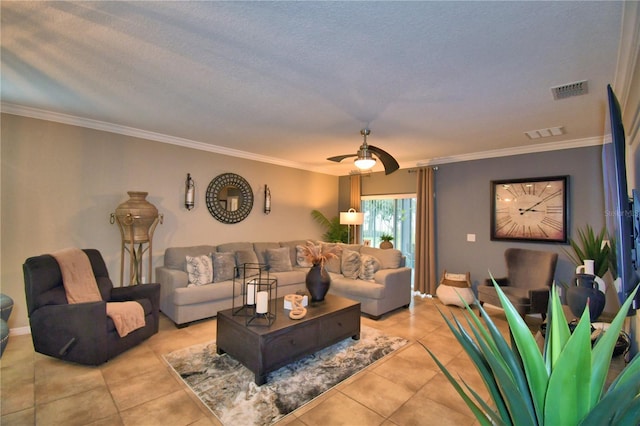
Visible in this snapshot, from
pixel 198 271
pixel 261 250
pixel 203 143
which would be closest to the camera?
pixel 198 271

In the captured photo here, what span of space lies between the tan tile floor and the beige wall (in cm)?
113

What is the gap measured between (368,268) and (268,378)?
2.23 m

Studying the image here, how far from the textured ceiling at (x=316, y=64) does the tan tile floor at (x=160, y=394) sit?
2.53 meters

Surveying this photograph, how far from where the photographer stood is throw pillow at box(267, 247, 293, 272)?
480 centimetres

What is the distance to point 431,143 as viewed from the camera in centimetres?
427

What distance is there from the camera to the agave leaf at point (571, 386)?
581 mm

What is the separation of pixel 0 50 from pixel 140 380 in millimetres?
2714

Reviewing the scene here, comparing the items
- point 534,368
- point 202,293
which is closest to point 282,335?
point 202,293

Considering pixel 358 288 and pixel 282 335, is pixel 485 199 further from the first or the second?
pixel 282 335

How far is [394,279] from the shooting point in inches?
166

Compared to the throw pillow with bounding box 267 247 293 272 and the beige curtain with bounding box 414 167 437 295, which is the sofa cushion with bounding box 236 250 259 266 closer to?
the throw pillow with bounding box 267 247 293 272

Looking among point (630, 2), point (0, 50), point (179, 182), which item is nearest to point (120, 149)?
point (179, 182)

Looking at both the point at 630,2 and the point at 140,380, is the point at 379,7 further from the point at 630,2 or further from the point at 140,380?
the point at 140,380

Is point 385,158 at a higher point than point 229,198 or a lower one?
higher
